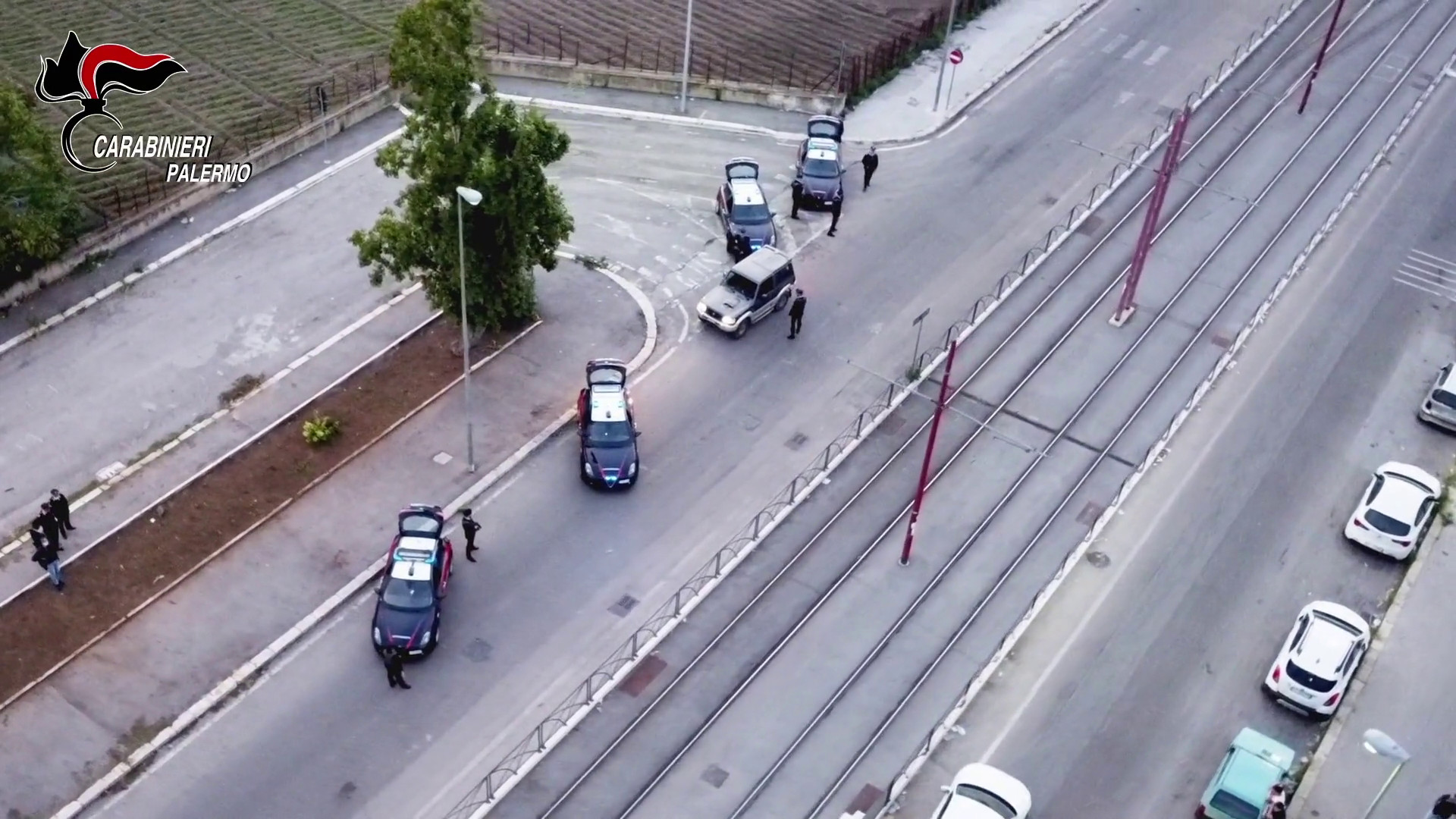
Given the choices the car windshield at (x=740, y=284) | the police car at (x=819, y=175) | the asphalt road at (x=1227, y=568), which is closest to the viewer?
the asphalt road at (x=1227, y=568)

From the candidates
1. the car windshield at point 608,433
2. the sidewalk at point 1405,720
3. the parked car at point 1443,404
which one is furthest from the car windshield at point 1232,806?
the parked car at point 1443,404

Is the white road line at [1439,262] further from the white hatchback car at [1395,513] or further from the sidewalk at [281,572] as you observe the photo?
the sidewalk at [281,572]

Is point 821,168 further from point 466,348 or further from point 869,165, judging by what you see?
point 466,348

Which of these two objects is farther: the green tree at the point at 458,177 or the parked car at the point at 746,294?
the parked car at the point at 746,294

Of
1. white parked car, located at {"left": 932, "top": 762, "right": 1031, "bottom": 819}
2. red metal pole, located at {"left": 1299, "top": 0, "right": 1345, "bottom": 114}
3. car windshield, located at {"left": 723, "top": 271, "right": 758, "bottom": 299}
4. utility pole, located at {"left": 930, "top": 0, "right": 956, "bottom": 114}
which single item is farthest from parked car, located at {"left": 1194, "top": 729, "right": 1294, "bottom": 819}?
red metal pole, located at {"left": 1299, "top": 0, "right": 1345, "bottom": 114}

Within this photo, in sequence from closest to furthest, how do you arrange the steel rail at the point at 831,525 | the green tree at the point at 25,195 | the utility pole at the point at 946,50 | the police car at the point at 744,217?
the steel rail at the point at 831,525 < the green tree at the point at 25,195 < the police car at the point at 744,217 < the utility pole at the point at 946,50

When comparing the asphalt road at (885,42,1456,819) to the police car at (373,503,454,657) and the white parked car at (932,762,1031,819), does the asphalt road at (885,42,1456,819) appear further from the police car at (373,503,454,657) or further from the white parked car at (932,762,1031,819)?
the police car at (373,503,454,657)

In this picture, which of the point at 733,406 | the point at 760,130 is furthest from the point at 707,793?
the point at 760,130
